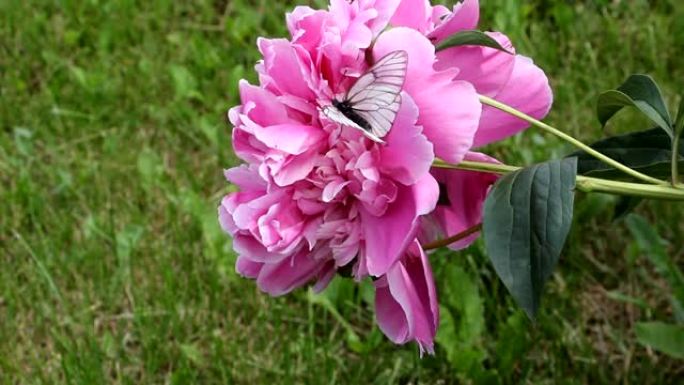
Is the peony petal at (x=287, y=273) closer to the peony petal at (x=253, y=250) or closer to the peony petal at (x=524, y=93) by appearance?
the peony petal at (x=253, y=250)

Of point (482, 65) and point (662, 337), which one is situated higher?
point (482, 65)

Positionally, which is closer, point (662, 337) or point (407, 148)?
point (407, 148)

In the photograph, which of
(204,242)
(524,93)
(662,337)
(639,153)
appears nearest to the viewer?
(524,93)

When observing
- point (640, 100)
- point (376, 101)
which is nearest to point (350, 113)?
point (376, 101)

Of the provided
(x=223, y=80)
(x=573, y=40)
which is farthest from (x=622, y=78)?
(x=223, y=80)

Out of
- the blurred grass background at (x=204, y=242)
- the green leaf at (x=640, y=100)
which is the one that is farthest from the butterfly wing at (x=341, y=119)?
the blurred grass background at (x=204, y=242)

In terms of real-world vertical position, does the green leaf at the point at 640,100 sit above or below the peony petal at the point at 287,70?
below

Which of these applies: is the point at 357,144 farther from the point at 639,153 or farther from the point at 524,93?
the point at 639,153

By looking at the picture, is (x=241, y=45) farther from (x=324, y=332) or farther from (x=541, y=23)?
(x=324, y=332)
